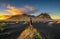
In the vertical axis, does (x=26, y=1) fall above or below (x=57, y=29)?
above

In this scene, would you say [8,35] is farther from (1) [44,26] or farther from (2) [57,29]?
(2) [57,29]

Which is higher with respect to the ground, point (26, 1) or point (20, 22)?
point (26, 1)

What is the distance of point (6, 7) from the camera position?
1.67 meters

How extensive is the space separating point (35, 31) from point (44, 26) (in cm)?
14

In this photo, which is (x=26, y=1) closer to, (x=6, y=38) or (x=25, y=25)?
(x=25, y=25)

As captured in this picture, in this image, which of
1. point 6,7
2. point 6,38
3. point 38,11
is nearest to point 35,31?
point 38,11

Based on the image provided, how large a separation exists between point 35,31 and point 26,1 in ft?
1.43

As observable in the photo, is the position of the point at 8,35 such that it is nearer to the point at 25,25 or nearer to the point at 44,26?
the point at 25,25

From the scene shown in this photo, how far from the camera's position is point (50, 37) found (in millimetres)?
1645

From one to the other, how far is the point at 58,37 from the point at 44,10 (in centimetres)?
42

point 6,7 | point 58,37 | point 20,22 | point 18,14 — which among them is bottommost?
point 58,37

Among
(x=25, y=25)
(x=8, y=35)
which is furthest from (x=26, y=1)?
(x=8, y=35)

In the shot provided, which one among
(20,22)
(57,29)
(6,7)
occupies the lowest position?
(57,29)

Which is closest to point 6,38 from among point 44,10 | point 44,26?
point 44,26
